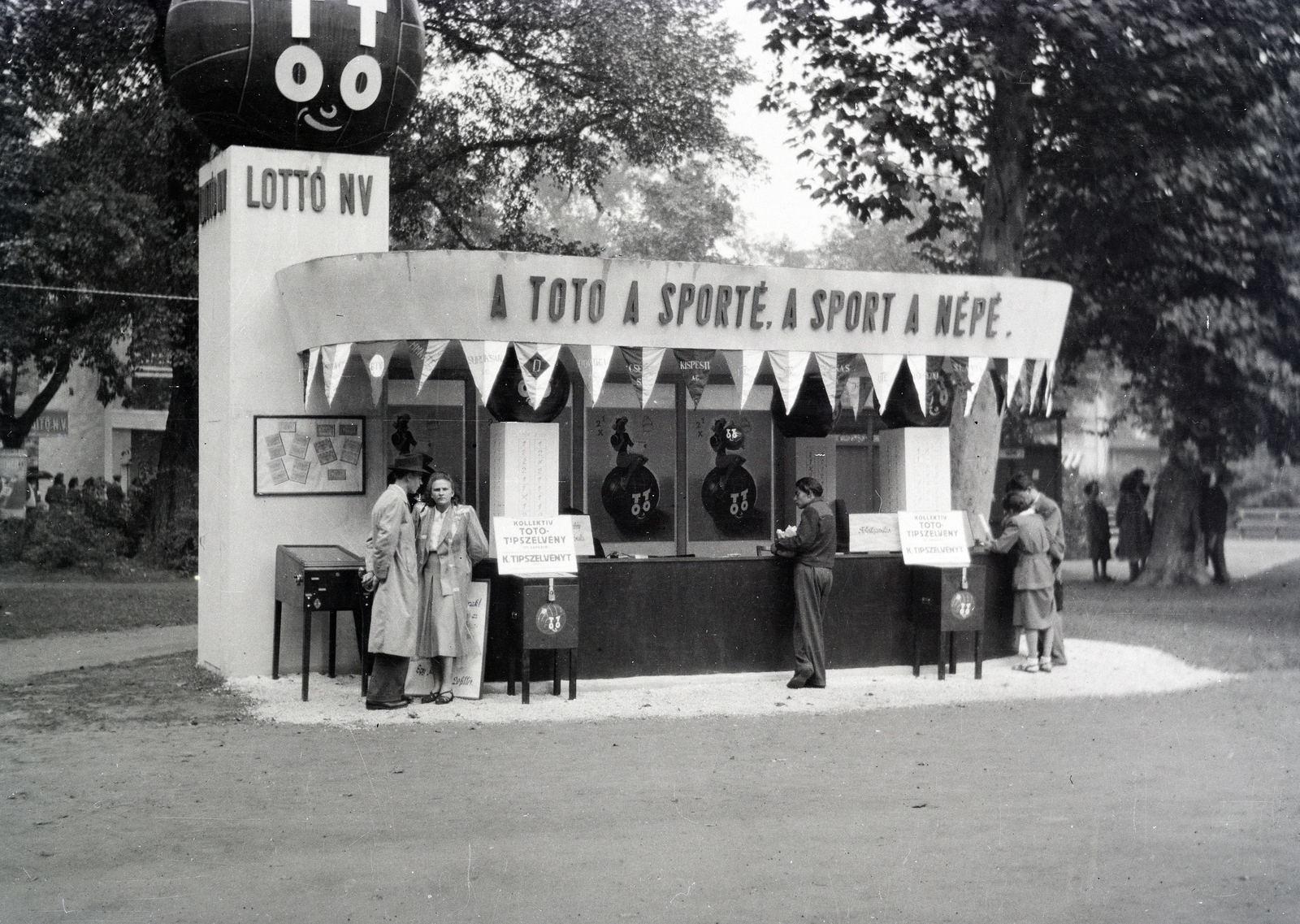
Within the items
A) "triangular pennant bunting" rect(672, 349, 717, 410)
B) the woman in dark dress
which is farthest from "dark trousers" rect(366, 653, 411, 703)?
the woman in dark dress

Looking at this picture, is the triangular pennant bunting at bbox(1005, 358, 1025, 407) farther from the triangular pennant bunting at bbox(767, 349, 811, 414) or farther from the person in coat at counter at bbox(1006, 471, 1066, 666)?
the triangular pennant bunting at bbox(767, 349, 811, 414)

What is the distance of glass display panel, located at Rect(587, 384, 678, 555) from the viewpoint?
51.7 ft

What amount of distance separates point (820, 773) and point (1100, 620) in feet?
36.9

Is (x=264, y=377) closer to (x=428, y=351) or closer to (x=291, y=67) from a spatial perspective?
(x=428, y=351)

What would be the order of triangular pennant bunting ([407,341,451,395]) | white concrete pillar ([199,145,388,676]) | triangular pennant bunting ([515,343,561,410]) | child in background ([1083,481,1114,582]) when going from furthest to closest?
1. child in background ([1083,481,1114,582])
2. white concrete pillar ([199,145,388,676])
3. triangular pennant bunting ([515,343,561,410])
4. triangular pennant bunting ([407,341,451,395])

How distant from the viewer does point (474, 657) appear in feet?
38.1

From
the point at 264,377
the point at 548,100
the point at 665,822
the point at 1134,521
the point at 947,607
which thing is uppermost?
the point at 548,100

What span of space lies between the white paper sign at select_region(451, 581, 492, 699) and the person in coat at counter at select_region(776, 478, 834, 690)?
2.75 metres

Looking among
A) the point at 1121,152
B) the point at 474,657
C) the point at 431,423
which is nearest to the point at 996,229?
the point at 1121,152

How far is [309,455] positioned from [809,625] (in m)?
4.84

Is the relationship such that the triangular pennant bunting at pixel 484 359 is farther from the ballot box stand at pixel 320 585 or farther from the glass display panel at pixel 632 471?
the glass display panel at pixel 632 471

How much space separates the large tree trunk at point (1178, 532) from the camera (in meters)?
23.7

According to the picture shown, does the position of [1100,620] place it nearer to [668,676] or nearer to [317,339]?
[668,676]

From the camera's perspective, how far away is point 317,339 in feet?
40.0
